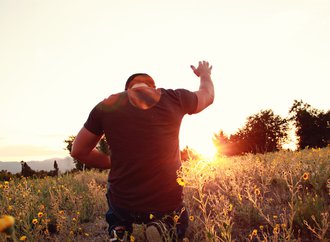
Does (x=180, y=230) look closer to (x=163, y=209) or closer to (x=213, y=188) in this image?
(x=163, y=209)

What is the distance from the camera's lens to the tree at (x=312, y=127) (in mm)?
42625

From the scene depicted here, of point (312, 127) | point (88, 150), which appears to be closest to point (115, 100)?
point (88, 150)

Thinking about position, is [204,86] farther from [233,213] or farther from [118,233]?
[118,233]

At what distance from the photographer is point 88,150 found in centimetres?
307

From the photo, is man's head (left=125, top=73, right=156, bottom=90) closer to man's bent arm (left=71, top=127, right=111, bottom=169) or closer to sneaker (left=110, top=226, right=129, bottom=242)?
man's bent arm (left=71, top=127, right=111, bottom=169)

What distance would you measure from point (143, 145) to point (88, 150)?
0.63m

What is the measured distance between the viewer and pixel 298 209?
120 inches

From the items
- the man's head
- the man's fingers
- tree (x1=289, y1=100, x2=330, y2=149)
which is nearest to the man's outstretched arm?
the man's fingers

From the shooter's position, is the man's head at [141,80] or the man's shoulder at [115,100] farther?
the man's head at [141,80]

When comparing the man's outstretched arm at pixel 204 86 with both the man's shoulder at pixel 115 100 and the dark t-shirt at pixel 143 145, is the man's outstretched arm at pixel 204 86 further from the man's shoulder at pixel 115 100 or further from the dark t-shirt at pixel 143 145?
the man's shoulder at pixel 115 100

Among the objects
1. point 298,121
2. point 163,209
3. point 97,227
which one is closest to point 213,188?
point 97,227

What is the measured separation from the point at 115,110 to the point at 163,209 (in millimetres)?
1006

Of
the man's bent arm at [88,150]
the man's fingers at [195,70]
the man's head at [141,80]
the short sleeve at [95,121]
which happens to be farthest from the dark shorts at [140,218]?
the man's fingers at [195,70]

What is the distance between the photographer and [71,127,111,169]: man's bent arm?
2982mm
